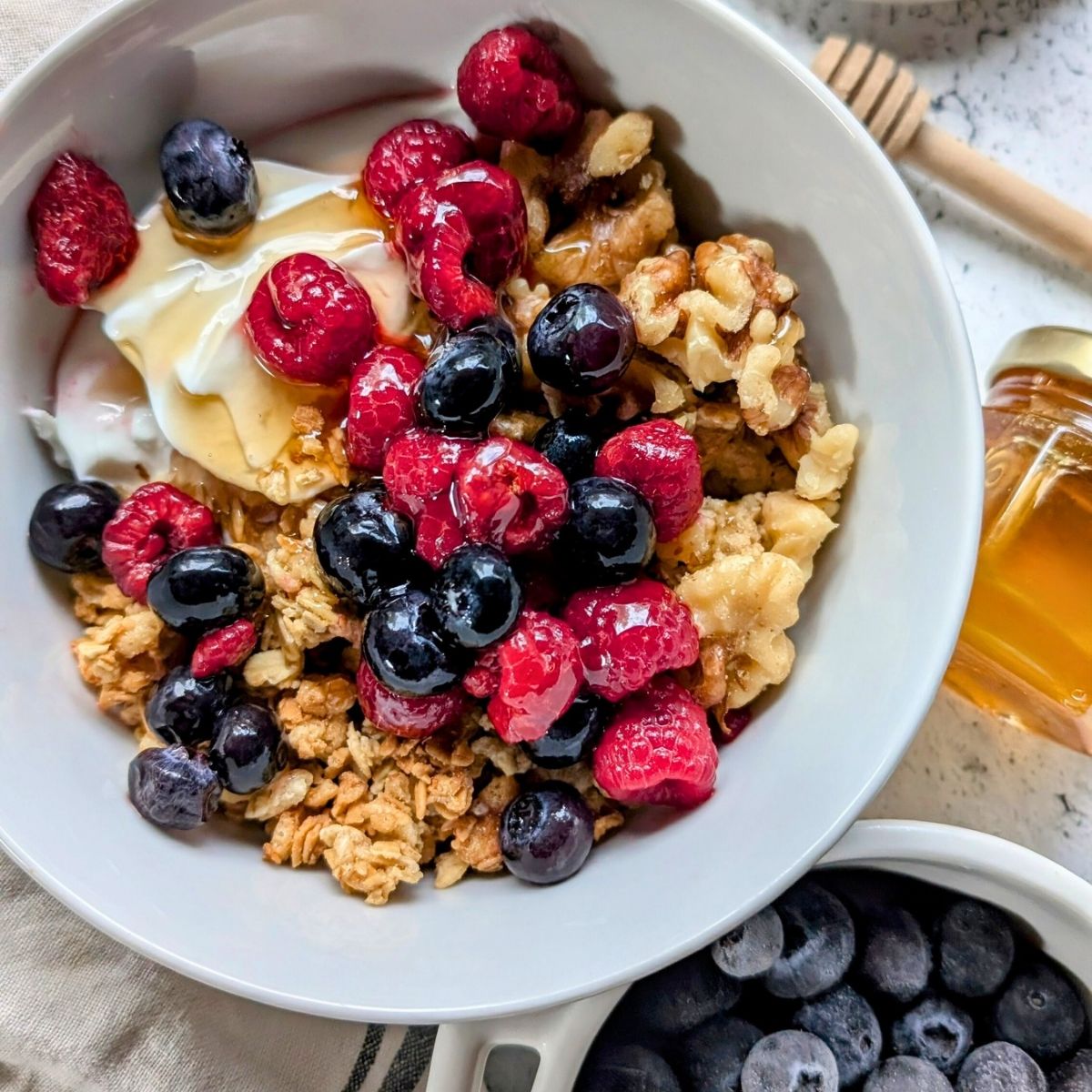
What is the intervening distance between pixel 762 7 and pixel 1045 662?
79 cm

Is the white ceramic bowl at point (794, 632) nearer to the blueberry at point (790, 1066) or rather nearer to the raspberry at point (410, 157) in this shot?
the raspberry at point (410, 157)

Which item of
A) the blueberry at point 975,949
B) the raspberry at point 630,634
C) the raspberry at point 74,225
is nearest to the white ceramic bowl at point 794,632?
the raspberry at point 74,225

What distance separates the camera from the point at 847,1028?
1134mm

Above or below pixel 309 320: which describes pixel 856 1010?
below

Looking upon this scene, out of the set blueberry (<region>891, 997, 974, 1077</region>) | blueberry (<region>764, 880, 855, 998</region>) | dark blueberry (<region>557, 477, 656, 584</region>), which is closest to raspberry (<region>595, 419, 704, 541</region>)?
dark blueberry (<region>557, 477, 656, 584</region>)

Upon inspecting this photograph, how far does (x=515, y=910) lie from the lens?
0.98m

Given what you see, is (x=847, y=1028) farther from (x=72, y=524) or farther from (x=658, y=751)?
(x=72, y=524)

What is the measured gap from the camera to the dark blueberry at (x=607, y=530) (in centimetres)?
88

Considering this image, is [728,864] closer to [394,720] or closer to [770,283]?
[394,720]

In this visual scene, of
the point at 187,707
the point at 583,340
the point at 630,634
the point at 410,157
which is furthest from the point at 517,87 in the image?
the point at 187,707

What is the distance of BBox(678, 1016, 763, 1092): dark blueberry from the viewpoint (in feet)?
3.74

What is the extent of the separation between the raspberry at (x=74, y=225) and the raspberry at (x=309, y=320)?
14 cm

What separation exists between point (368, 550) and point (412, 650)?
9 cm

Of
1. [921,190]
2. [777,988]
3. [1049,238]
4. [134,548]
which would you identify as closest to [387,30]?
[134,548]
